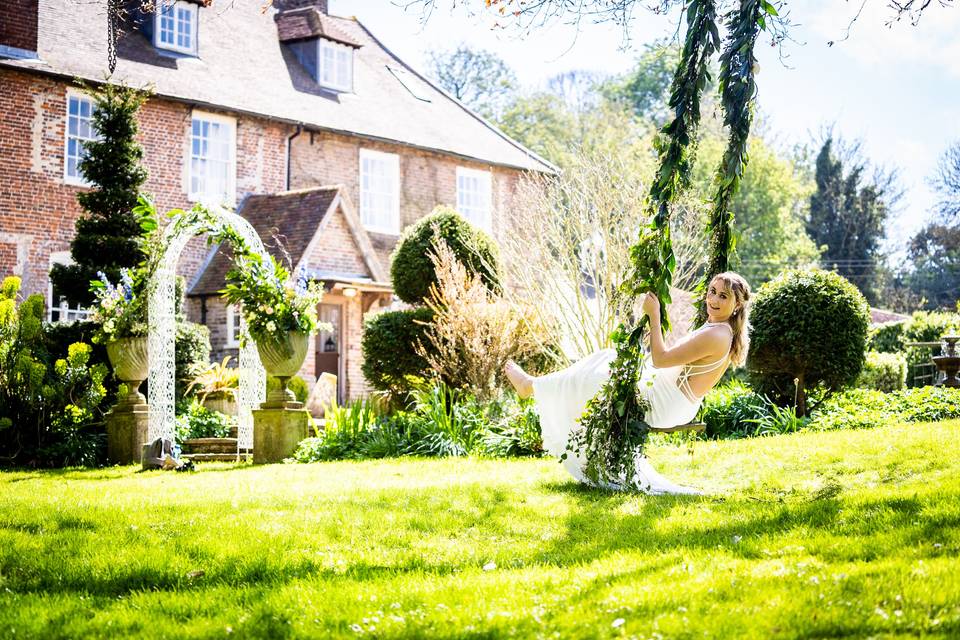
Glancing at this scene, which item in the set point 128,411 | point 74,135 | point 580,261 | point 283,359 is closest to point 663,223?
point 283,359

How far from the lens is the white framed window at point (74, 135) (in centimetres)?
2022

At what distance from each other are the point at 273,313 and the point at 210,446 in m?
2.83

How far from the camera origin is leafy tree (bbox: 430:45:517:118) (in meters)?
46.8

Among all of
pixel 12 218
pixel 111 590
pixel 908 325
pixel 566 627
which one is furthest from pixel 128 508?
pixel 908 325

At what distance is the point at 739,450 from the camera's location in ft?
31.5

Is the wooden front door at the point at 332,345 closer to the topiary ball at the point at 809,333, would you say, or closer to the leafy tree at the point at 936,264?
the topiary ball at the point at 809,333

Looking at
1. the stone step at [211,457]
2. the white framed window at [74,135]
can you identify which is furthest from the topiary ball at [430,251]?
the white framed window at [74,135]

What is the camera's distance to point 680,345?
7195 millimetres

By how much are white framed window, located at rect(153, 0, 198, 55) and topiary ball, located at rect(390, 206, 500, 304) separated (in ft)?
29.2

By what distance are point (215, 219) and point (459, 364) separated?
380cm

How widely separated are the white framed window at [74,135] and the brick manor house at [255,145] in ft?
0.09

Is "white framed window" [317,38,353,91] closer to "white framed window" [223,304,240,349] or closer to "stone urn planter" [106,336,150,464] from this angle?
"white framed window" [223,304,240,349]

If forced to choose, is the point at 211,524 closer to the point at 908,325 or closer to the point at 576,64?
the point at 908,325

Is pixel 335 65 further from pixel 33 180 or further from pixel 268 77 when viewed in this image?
pixel 33 180
